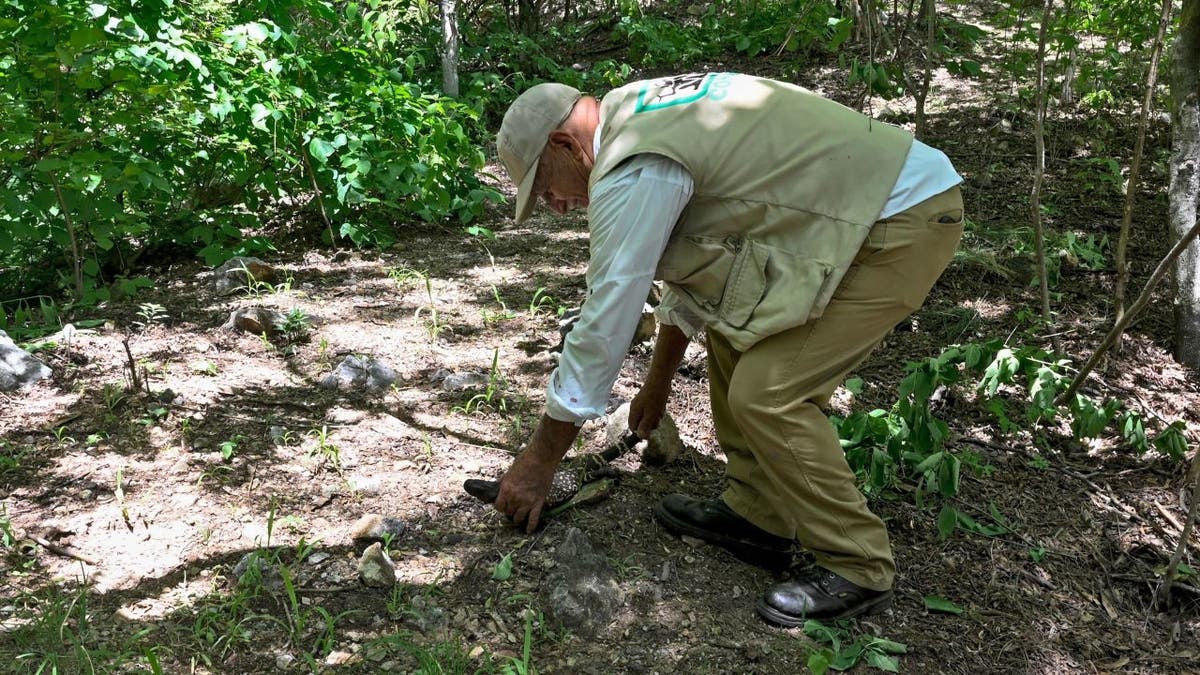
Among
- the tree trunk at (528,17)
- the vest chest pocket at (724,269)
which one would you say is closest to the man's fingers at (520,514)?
the vest chest pocket at (724,269)

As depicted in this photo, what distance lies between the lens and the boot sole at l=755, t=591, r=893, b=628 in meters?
2.44

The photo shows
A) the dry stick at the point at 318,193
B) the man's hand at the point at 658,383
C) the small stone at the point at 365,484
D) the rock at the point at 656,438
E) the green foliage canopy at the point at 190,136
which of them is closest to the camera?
the man's hand at the point at 658,383

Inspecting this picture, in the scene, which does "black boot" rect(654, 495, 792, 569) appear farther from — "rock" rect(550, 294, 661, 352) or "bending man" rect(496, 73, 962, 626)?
"rock" rect(550, 294, 661, 352)

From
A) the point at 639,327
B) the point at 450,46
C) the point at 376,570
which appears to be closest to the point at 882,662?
the point at 376,570

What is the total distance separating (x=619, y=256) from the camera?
205 centimetres

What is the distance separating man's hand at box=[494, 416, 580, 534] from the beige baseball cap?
1.90 feet

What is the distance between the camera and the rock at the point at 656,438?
10.1 feet

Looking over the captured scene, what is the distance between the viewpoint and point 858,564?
2.45m

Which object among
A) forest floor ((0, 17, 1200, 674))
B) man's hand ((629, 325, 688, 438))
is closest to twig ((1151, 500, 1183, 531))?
forest floor ((0, 17, 1200, 674))

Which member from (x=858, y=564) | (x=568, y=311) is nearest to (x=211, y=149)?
(x=568, y=311)

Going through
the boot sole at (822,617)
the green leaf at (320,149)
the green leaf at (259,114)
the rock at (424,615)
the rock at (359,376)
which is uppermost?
the green leaf at (259,114)

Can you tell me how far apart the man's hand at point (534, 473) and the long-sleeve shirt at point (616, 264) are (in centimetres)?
7

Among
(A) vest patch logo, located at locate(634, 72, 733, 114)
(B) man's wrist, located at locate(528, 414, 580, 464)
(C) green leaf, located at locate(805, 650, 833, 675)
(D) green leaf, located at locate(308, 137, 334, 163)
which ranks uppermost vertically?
(A) vest patch logo, located at locate(634, 72, 733, 114)

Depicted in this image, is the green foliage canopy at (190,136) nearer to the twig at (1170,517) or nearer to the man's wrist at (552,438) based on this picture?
the man's wrist at (552,438)
